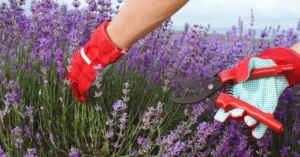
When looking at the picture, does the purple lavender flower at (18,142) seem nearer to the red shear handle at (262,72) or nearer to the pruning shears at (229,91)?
the pruning shears at (229,91)

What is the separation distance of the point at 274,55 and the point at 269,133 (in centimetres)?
59

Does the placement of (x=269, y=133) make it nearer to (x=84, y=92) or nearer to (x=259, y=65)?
(x=259, y=65)

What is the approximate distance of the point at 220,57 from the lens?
3211mm

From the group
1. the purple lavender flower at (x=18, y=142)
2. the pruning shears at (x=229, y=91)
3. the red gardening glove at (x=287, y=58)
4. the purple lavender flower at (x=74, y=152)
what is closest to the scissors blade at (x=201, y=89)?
the pruning shears at (x=229, y=91)

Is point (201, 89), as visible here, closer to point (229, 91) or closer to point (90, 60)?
point (229, 91)

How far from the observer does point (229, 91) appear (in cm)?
223

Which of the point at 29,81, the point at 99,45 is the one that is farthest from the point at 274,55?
the point at 29,81

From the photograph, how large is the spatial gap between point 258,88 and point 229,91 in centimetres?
12

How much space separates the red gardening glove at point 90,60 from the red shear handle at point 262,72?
1.47 ft

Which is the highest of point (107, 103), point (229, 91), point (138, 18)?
point (138, 18)

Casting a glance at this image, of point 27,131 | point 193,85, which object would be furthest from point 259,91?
point 27,131

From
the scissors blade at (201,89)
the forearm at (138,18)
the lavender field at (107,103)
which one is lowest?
the lavender field at (107,103)

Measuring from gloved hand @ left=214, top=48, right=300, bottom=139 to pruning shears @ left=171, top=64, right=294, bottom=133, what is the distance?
0.02 m

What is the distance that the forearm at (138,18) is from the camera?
2.14 metres
